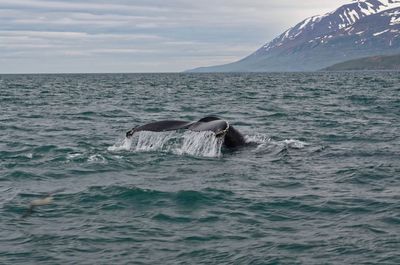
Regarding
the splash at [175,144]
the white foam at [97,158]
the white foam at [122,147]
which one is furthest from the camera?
the white foam at [122,147]

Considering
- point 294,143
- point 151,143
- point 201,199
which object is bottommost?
point 201,199

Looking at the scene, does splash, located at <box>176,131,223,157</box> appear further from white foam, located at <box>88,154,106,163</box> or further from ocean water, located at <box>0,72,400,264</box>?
white foam, located at <box>88,154,106,163</box>

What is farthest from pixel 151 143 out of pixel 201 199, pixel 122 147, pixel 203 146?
pixel 201 199

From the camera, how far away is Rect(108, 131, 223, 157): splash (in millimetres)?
17547

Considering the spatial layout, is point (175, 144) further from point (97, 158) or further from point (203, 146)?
point (97, 158)

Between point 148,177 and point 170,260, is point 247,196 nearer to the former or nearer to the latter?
point 148,177

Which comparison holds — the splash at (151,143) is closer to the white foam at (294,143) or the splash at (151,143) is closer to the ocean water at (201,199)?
the ocean water at (201,199)

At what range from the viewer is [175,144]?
20.1 meters

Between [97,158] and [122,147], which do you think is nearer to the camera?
[97,158]

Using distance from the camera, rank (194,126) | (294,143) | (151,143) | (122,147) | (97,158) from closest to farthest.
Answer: (194,126)
(97,158)
(151,143)
(122,147)
(294,143)

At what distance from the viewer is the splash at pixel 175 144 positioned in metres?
17.5

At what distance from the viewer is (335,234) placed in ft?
33.4

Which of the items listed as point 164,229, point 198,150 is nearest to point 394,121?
point 198,150

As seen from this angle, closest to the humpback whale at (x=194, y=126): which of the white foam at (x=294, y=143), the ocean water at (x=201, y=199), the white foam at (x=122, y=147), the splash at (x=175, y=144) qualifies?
the ocean water at (x=201, y=199)
